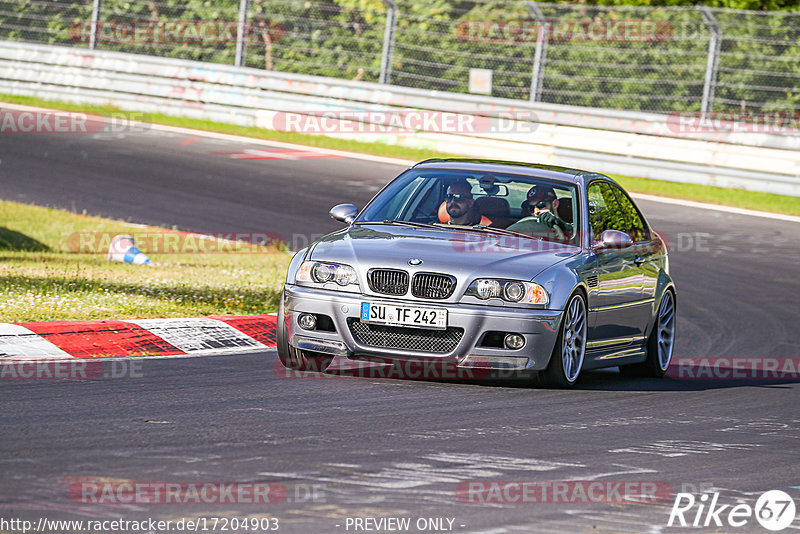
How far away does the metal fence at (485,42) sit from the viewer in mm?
21000

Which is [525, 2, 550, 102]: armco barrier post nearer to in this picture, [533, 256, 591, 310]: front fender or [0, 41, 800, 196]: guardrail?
[0, 41, 800, 196]: guardrail

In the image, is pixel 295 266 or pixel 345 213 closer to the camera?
pixel 295 266

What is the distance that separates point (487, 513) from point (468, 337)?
9.70 feet

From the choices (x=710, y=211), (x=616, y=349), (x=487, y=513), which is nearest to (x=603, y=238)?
(x=616, y=349)

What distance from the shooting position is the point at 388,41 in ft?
77.9

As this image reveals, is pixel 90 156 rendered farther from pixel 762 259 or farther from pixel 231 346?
pixel 231 346

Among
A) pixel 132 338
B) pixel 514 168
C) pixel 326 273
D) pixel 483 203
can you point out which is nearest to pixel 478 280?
pixel 326 273

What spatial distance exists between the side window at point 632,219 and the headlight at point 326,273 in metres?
2.69

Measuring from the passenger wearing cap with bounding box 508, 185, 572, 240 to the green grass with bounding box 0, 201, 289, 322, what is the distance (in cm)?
270

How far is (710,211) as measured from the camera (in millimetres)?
19359

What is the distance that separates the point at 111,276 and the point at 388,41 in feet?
40.4

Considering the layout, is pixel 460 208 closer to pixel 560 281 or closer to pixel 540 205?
pixel 540 205

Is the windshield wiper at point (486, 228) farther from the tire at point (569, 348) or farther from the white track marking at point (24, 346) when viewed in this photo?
the white track marking at point (24, 346)

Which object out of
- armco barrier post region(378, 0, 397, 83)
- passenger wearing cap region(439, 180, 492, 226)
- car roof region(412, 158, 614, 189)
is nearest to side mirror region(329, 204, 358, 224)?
passenger wearing cap region(439, 180, 492, 226)
